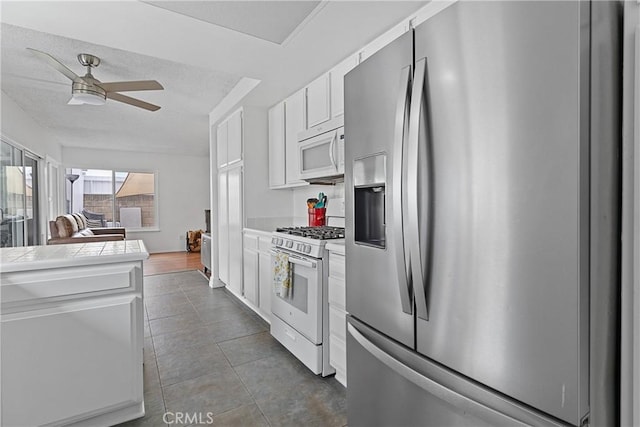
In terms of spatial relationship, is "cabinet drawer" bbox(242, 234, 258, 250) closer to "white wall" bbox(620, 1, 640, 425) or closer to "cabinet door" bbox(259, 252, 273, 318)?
"cabinet door" bbox(259, 252, 273, 318)

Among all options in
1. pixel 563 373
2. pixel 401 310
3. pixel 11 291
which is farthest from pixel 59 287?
pixel 563 373

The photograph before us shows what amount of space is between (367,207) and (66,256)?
5.04ft

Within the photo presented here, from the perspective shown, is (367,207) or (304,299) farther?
(304,299)

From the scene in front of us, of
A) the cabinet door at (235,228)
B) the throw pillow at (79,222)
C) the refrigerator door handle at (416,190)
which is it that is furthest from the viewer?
the throw pillow at (79,222)

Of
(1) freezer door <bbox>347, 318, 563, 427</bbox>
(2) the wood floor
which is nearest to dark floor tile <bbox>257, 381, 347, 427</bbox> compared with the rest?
(1) freezer door <bbox>347, 318, 563, 427</bbox>

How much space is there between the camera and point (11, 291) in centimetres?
147

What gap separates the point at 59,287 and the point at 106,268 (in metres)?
0.20

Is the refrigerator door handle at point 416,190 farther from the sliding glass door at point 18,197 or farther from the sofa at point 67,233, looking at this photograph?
the sofa at point 67,233

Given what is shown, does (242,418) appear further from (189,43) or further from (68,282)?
(189,43)

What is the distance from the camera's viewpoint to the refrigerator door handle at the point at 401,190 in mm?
1062

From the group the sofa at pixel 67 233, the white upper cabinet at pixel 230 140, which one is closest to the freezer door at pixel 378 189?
the white upper cabinet at pixel 230 140

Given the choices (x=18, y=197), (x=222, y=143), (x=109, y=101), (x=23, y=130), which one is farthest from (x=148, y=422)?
(x=23, y=130)

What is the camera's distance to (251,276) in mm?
3418

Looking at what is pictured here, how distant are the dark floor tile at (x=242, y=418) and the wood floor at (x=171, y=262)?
4279mm
